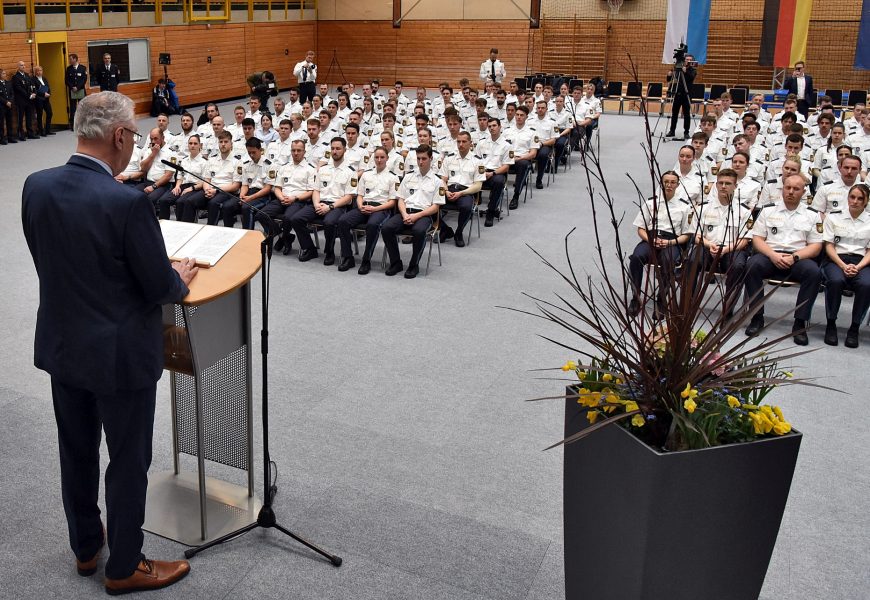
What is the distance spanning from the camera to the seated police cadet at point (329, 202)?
8000mm

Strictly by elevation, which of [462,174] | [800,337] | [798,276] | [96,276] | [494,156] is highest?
[96,276]

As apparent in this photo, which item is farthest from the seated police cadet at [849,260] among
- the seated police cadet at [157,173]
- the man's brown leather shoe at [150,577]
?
the seated police cadet at [157,173]

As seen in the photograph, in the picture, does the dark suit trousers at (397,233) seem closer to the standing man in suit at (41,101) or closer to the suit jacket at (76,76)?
the standing man in suit at (41,101)

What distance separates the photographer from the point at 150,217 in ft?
8.91

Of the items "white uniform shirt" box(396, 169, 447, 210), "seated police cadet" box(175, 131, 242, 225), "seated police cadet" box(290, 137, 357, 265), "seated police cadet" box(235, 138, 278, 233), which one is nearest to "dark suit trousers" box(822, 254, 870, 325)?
"white uniform shirt" box(396, 169, 447, 210)

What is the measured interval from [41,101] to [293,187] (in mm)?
8883

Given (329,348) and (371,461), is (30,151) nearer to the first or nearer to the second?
(329,348)

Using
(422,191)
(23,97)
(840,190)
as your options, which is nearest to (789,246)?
(840,190)

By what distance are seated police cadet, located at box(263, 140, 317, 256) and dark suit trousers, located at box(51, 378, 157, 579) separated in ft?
17.3

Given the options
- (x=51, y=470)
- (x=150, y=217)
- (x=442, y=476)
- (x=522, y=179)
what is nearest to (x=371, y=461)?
(x=442, y=476)

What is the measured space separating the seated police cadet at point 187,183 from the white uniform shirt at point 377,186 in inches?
76.3

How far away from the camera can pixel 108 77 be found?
53.3 feet

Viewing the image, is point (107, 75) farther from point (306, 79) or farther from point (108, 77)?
point (306, 79)

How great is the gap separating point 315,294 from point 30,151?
8.92 metres
